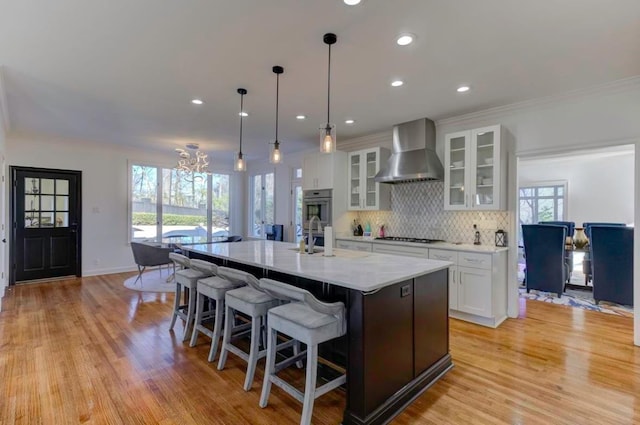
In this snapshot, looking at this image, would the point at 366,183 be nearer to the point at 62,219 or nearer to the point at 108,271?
the point at 108,271

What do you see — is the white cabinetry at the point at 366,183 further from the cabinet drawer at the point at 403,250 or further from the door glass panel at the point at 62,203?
the door glass panel at the point at 62,203

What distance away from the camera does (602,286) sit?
4348 mm

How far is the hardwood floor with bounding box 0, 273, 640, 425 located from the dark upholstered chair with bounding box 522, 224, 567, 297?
0.89m

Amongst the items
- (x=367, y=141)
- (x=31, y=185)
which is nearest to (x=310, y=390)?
(x=367, y=141)

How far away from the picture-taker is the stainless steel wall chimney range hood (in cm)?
429

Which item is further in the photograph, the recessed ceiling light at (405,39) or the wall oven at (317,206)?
the wall oven at (317,206)

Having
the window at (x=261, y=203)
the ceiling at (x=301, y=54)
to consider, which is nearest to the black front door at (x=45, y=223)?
the ceiling at (x=301, y=54)

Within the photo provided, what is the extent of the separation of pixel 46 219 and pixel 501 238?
296 inches

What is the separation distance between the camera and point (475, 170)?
13.2ft

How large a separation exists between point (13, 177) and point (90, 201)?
115 centimetres

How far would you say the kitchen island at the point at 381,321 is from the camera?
6.41 ft

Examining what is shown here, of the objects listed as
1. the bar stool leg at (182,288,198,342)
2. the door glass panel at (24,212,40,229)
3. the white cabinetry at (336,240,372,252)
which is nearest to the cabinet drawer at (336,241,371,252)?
the white cabinetry at (336,240,372,252)

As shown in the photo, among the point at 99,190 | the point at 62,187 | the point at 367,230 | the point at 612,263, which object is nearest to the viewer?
the point at 612,263

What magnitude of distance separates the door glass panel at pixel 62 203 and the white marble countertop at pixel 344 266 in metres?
4.60
